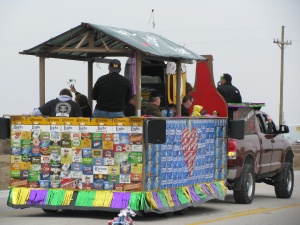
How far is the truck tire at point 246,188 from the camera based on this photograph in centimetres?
1759

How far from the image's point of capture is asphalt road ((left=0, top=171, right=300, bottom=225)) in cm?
1398

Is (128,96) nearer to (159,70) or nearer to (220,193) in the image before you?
(220,193)

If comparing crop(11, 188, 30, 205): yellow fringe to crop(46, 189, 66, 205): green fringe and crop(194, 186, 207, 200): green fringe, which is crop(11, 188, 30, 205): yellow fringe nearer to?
crop(46, 189, 66, 205): green fringe

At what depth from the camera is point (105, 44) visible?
15102mm

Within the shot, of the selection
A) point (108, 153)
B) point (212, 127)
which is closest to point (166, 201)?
point (108, 153)

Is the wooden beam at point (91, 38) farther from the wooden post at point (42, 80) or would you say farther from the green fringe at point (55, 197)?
the green fringe at point (55, 197)

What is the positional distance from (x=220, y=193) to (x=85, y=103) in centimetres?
293

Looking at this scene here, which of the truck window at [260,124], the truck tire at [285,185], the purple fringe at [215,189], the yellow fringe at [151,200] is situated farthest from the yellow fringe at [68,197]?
the truck tire at [285,185]

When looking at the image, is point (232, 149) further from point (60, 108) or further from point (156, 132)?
point (60, 108)

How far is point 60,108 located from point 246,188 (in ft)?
15.0

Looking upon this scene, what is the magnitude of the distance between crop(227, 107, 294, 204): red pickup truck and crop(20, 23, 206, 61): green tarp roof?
2.17m

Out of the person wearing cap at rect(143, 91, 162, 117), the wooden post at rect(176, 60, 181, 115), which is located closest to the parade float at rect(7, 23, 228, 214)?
the person wearing cap at rect(143, 91, 162, 117)

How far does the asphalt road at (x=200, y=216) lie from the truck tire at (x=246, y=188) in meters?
0.18

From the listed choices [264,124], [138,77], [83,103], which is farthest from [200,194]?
[264,124]
